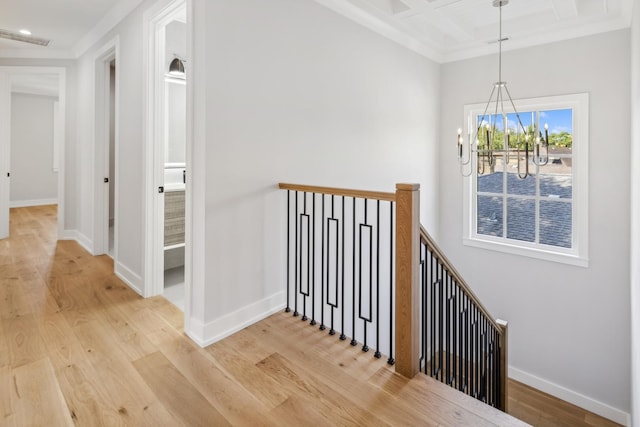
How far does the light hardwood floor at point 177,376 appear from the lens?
1.62m

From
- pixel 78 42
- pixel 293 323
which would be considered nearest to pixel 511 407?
pixel 293 323

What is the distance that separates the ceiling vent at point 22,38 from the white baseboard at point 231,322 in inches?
160

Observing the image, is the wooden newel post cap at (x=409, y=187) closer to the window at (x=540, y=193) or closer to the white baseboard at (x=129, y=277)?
the window at (x=540, y=193)

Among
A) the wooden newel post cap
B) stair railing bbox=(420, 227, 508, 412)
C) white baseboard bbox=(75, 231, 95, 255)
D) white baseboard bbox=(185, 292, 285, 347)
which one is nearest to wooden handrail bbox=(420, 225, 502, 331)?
stair railing bbox=(420, 227, 508, 412)

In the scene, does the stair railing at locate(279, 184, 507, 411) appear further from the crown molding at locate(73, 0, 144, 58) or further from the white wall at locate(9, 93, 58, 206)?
the white wall at locate(9, 93, 58, 206)

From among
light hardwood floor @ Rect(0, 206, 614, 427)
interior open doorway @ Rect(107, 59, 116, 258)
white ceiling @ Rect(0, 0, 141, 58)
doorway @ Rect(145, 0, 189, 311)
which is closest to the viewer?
light hardwood floor @ Rect(0, 206, 614, 427)

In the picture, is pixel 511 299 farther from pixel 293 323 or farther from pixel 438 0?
pixel 438 0

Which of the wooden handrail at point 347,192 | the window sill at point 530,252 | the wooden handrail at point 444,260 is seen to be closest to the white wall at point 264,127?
the wooden handrail at point 347,192

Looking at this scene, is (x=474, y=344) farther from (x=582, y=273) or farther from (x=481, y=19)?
(x=481, y=19)

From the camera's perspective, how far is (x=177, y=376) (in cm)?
191

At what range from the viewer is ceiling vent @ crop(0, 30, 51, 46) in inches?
154

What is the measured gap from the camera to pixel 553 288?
13.0ft

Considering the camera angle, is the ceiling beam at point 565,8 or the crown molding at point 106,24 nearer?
the crown molding at point 106,24

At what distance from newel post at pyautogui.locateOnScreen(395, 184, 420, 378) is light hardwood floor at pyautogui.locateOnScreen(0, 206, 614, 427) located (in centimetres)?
12
